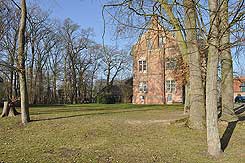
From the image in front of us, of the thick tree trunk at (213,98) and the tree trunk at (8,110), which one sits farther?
the tree trunk at (8,110)

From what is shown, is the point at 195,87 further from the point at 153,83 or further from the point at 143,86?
the point at 143,86

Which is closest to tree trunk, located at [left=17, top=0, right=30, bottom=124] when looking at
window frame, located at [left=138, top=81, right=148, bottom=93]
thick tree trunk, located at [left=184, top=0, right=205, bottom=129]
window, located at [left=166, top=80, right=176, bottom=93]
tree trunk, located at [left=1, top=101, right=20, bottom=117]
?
tree trunk, located at [left=1, top=101, right=20, bottom=117]

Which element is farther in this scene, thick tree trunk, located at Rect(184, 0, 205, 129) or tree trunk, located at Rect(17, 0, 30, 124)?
tree trunk, located at Rect(17, 0, 30, 124)

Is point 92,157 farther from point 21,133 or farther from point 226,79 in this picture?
point 226,79

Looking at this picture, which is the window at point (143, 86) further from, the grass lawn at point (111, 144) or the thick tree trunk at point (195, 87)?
the thick tree trunk at point (195, 87)

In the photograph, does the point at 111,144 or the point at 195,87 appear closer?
the point at 111,144

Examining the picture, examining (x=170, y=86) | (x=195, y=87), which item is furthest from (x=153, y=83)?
(x=195, y=87)

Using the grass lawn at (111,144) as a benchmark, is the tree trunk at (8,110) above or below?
above

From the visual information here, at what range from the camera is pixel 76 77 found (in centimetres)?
5097

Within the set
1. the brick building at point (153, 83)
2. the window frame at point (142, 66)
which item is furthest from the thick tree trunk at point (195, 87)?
the window frame at point (142, 66)

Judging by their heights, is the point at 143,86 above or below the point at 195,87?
above

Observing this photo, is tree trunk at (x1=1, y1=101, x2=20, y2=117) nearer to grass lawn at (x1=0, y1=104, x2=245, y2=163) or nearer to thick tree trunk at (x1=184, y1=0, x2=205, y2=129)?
grass lawn at (x1=0, y1=104, x2=245, y2=163)

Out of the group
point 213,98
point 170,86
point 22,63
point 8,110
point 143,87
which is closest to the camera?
point 213,98

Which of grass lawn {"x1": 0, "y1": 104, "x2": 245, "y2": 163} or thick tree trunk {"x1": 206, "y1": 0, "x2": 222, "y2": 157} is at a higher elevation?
thick tree trunk {"x1": 206, "y1": 0, "x2": 222, "y2": 157}
